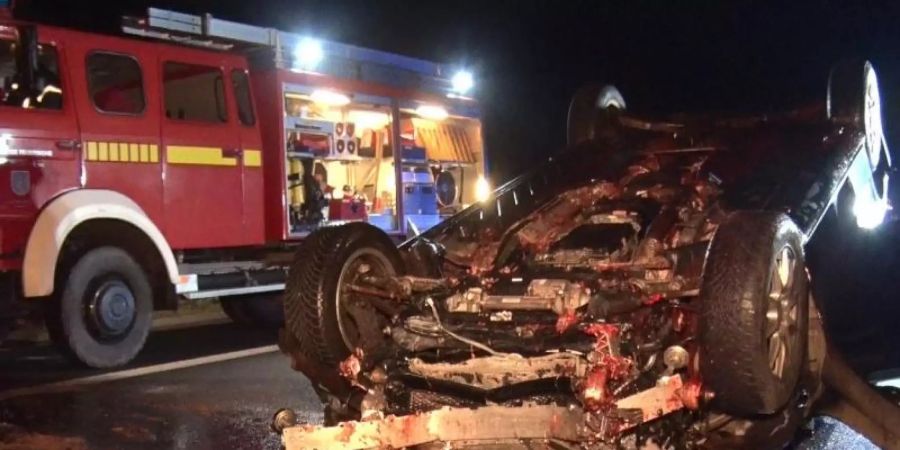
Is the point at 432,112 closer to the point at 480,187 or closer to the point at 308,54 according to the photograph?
the point at 480,187

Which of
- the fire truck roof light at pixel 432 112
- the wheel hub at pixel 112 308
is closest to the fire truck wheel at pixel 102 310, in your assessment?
the wheel hub at pixel 112 308

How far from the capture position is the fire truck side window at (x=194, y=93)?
28.4ft

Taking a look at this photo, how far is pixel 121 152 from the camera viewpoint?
8109 millimetres

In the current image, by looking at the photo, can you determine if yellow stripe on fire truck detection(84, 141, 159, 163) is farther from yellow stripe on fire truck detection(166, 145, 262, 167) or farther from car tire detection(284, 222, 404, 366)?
car tire detection(284, 222, 404, 366)

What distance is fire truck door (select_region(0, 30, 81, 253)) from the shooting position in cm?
737

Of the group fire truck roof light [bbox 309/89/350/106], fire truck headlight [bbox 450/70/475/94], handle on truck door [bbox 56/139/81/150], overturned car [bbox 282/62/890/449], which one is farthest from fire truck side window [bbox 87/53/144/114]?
fire truck headlight [bbox 450/70/475/94]

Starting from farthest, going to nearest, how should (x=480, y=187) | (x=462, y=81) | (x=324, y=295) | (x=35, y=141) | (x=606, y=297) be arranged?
(x=480, y=187), (x=462, y=81), (x=35, y=141), (x=324, y=295), (x=606, y=297)

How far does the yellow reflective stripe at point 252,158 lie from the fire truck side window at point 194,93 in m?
0.40

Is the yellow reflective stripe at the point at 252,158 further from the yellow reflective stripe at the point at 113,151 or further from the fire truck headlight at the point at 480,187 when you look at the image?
the fire truck headlight at the point at 480,187

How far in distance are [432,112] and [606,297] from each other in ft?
24.7

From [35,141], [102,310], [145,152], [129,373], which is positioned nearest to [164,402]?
[129,373]

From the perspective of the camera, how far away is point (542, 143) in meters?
29.3

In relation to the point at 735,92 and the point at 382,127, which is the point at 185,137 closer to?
the point at 382,127

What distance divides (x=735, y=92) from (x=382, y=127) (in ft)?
68.8
